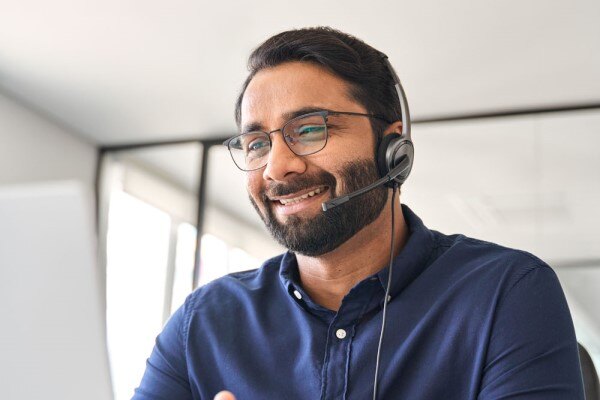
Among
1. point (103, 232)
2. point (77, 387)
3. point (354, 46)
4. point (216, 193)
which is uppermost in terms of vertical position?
point (354, 46)

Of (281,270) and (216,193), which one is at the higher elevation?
(281,270)

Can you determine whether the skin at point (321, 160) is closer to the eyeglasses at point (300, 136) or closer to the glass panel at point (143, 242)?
the eyeglasses at point (300, 136)

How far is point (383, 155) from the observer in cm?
131

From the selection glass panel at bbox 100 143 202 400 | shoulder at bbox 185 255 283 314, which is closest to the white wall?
glass panel at bbox 100 143 202 400

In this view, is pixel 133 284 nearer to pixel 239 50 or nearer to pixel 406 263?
pixel 239 50

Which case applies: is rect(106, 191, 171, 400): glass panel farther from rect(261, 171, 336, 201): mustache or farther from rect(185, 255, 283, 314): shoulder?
rect(261, 171, 336, 201): mustache

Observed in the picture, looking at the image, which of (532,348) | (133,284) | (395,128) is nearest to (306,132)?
(395,128)

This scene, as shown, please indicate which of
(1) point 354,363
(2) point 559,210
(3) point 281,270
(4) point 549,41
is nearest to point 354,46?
(3) point 281,270

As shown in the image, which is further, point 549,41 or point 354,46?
point 549,41

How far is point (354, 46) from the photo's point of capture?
4.59 feet

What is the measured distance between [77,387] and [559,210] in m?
3.94

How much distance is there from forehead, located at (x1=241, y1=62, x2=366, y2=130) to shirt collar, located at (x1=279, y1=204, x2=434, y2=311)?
0.23 m

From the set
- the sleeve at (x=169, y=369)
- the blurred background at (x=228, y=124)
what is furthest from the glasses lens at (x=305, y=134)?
the blurred background at (x=228, y=124)

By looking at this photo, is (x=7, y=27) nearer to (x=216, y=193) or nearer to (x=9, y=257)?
(x=216, y=193)
